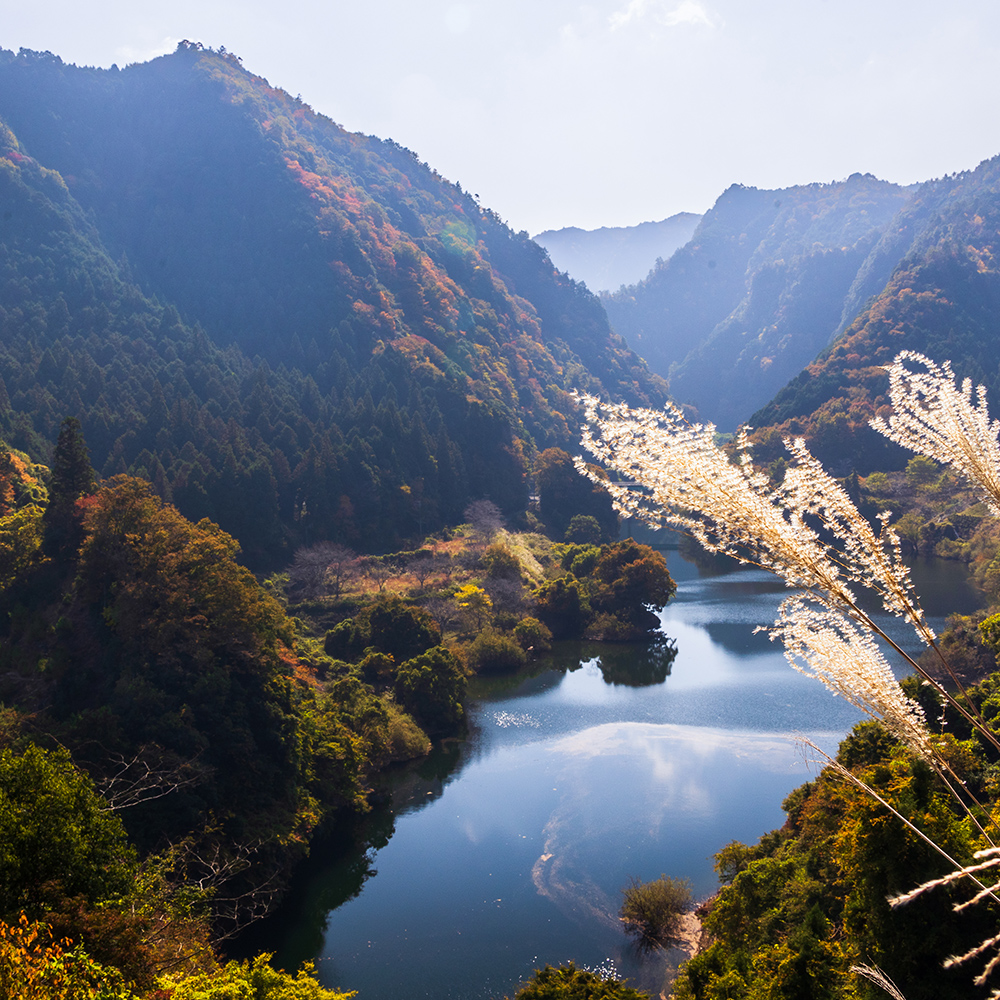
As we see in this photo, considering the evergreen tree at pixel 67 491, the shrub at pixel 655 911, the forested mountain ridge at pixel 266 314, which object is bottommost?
the shrub at pixel 655 911

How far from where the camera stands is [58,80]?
101 meters

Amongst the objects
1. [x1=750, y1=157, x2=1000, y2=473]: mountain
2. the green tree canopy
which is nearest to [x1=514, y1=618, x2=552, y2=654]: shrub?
the green tree canopy

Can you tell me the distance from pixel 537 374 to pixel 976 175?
302 ft

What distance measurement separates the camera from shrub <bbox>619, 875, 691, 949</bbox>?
16812 mm

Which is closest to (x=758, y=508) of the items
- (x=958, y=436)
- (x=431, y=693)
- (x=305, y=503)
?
(x=958, y=436)

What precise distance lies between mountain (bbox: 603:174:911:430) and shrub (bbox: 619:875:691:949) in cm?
11905

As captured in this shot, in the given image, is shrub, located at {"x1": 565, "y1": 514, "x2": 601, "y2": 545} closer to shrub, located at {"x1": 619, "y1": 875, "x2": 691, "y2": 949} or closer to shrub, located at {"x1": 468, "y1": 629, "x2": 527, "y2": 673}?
shrub, located at {"x1": 468, "y1": 629, "x2": 527, "y2": 673}

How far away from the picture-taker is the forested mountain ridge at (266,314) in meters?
51.3

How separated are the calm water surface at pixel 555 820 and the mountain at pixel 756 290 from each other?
105 m

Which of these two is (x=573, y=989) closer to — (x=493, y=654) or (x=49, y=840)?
(x=49, y=840)

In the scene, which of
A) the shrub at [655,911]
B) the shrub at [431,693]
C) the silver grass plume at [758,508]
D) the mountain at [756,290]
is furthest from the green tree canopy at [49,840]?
the mountain at [756,290]

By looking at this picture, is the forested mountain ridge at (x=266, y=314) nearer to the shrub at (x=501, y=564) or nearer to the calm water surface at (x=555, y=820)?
the shrub at (x=501, y=564)

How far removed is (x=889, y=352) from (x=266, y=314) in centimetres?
6915

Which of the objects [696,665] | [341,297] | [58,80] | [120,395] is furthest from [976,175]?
[58,80]
